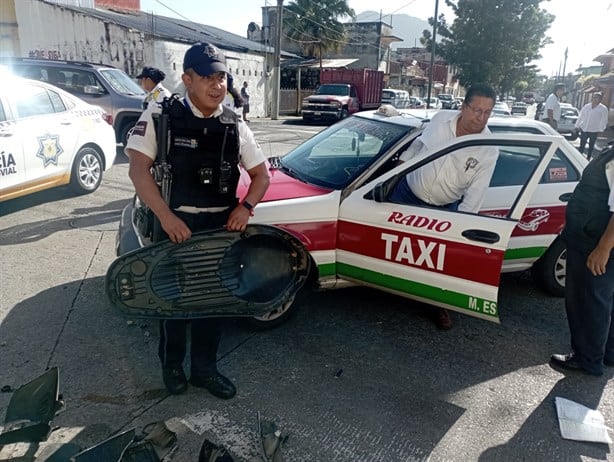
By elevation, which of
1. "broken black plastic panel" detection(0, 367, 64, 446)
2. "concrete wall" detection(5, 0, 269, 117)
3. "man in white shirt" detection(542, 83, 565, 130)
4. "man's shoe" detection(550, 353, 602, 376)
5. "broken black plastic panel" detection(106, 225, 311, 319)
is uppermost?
"concrete wall" detection(5, 0, 269, 117)

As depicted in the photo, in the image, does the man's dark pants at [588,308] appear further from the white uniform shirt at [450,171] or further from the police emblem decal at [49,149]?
the police emblem decal at [49,149]

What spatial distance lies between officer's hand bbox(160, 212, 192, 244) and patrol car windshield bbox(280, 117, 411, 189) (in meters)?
1.37

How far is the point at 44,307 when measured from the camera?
143 inches

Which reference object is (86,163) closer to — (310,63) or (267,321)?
(267,321)

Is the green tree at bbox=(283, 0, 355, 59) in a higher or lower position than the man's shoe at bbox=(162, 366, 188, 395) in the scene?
higher

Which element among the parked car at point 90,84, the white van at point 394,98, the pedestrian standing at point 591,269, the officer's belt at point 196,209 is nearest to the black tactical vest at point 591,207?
the pedestrian standing at point 591,269

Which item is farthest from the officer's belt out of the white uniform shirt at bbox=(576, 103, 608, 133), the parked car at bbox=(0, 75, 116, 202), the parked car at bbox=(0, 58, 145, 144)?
the white uniform shirt at bbox=(576, 103, 608, 133)

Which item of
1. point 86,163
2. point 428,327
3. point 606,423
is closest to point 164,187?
point 428,327

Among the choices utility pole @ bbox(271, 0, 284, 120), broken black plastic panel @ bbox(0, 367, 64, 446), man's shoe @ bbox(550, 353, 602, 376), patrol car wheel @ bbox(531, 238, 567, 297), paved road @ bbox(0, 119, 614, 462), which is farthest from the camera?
utility pole @ bbox(271, 0, 284, 120)

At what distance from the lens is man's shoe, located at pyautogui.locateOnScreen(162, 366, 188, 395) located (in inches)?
106

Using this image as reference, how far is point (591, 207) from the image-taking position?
2.78 metres

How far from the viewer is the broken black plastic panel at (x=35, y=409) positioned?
86.0 inches

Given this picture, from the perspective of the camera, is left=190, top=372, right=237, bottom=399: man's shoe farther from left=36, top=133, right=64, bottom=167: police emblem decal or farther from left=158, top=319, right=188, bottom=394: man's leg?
left=36, top=133, right=64, bottom=167: police emblem decal

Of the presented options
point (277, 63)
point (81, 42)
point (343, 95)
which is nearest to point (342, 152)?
point (81, 42)
